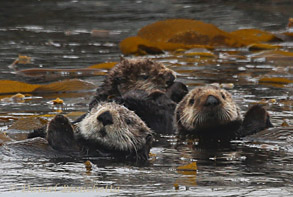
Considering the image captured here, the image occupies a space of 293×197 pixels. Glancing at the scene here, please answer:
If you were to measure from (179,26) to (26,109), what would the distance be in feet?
16.6

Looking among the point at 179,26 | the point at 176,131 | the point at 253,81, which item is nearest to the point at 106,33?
the point at 179,26

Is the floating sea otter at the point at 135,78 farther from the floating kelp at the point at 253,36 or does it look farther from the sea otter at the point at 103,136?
the floating kelp at the point at 253,36

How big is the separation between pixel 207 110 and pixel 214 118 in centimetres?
10

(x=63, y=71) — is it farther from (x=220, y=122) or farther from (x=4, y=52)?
(x=220, y=122)

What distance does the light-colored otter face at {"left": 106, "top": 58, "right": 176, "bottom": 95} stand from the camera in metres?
7.97

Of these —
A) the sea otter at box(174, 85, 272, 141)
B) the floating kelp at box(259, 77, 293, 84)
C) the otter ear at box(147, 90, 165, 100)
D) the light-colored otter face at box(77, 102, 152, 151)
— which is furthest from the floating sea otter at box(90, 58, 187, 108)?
the light-colored otter face at box(77, 102, 152, 151)

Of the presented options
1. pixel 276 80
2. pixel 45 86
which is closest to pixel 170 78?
pixel 45 86

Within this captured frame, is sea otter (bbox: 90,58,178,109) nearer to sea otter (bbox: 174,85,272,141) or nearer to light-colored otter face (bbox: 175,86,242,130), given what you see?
sea otter (bbox: 174,85,272,141)

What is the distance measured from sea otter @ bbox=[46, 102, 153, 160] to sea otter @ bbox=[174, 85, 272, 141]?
839 mm

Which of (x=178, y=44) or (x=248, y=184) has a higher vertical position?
(x=178, y=44)

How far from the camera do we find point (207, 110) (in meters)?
6.48

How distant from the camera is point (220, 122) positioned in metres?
6.54

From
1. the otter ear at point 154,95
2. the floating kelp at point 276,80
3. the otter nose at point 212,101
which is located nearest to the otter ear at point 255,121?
the otter nose at point 212,101

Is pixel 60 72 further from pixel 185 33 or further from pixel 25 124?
pixel 25 124
